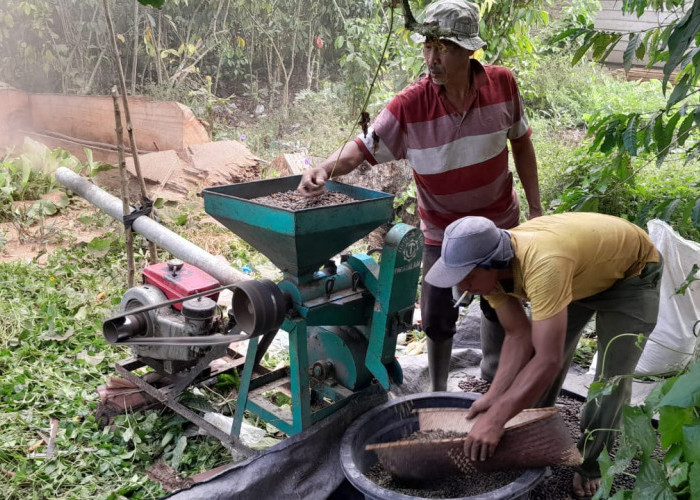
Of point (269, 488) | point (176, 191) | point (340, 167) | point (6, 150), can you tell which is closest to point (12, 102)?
point (6, 150)

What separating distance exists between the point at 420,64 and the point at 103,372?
12.6 feet

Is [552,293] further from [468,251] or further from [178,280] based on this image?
[178,280]

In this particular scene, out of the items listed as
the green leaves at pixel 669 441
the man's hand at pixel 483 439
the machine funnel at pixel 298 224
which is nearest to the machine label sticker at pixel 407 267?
the machine funnel at pixel 298 224

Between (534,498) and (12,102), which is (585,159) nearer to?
(534,498)

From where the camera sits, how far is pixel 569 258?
2.23 metres

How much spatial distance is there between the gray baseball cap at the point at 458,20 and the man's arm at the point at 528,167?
0.60 metres

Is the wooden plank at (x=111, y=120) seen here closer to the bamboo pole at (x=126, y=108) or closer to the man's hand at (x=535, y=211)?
the bamboo pole at (x=126, y=108)

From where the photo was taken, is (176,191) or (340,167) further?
(176,191)

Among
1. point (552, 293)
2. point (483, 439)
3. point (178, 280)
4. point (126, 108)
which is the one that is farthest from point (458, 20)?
point (126, 108)

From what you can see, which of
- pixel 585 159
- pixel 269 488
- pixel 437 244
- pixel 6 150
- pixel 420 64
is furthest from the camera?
pixel 6 150

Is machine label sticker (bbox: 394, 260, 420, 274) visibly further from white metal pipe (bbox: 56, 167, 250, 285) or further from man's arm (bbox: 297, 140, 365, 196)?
white metal pipe (bbox: 56, 167, 250, 285)

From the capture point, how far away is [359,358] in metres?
2.87

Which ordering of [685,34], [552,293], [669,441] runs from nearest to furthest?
[669,441], [685,34], [552,293]

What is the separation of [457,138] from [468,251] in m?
0.97
